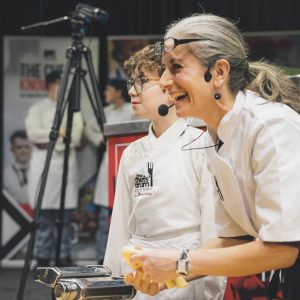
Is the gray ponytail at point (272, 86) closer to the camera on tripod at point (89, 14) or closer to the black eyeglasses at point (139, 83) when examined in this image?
the black eyeglasses at point (139, 83)

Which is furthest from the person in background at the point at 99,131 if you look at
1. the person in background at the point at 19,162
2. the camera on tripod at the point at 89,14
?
the camera on tripod at the point at 89,14

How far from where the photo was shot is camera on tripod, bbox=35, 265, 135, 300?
1.76 meters

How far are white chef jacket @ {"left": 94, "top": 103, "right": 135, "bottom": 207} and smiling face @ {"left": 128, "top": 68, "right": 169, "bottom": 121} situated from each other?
3.12 metres

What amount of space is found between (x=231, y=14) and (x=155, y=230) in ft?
12.4

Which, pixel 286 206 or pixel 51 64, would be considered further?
pixel 51 64

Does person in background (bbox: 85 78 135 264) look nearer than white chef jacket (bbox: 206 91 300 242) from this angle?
No

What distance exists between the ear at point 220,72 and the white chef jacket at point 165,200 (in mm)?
694

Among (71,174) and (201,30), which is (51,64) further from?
(201,30)

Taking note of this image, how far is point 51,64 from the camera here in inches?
247

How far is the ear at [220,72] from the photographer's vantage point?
185 centimetres

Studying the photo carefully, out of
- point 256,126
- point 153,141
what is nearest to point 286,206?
point 256,126

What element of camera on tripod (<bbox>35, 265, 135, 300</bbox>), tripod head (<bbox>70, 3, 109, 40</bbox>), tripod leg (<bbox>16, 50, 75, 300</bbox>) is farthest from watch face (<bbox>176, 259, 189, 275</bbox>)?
tripod head (<bbox>70, 3, 109, 40</bbox>)

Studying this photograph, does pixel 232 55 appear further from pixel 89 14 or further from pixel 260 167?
pixel 89 14

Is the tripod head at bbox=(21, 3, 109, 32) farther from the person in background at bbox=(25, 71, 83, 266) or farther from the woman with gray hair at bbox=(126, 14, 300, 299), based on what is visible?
the woman with gray hair at bbox=(126, 14, 300, 299)
